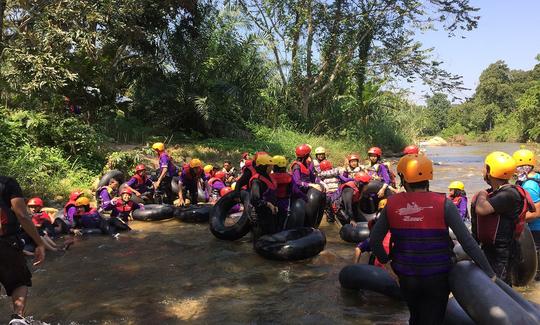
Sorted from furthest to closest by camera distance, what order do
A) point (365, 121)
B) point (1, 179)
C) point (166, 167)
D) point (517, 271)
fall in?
point (365, 121) < point (166, 167) < point (517, 271) < point (1, 179)

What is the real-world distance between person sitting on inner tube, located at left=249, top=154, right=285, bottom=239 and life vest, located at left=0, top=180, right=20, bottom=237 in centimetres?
366

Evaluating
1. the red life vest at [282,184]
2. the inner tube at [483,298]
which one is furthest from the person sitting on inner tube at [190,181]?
the inner tube at [483,298]

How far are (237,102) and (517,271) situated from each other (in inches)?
591

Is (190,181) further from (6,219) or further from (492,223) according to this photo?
(492,223)

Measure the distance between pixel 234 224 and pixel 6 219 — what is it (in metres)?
4.57

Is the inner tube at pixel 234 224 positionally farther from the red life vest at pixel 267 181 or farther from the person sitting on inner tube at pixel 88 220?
the person sitting on inner tube at pixel 88 220

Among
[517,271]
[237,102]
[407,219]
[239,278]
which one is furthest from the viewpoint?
[237,102]

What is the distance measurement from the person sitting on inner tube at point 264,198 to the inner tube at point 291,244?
377 mm

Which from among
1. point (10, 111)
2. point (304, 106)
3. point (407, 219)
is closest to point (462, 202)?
point (407, 219)

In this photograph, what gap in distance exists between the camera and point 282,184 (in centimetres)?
721

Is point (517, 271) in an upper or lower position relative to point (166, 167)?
lower

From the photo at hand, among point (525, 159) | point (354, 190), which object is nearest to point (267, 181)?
point (354, 190)

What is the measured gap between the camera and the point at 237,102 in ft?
61.5

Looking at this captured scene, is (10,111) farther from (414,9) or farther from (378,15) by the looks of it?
(414,9)
